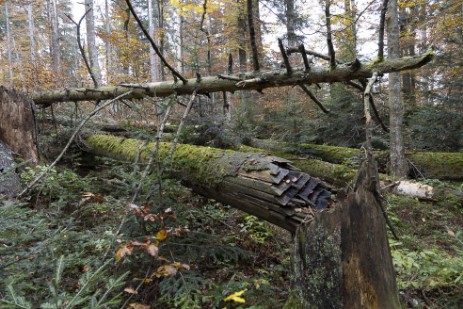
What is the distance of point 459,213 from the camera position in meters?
4.92

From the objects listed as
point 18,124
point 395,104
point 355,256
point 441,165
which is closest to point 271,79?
point 355,256

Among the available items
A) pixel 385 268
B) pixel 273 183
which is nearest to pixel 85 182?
pixel 273 183

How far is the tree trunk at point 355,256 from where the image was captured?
1818mm

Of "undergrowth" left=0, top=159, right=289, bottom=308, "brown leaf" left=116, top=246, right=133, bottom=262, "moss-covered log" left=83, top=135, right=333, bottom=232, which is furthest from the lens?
"moss-covered log" left=83, top=135, right=333, bottom=232

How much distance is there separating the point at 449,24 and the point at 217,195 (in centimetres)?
1066

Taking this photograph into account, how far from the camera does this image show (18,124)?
5.26 meters

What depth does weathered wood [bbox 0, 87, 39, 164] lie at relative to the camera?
517 cm

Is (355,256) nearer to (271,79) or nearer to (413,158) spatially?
(271,79)

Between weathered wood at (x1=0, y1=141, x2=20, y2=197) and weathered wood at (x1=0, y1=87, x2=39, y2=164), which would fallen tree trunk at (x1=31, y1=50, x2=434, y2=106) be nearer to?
weathered wood at (x1=0, y1=87, x2=39, y2=164)

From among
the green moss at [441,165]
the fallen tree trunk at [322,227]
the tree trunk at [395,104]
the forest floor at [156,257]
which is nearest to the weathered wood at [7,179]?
the forest floor at [156,257]

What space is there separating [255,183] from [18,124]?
5.03m

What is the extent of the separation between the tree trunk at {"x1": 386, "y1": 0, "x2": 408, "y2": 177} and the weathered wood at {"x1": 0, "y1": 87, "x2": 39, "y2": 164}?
25.3 feet

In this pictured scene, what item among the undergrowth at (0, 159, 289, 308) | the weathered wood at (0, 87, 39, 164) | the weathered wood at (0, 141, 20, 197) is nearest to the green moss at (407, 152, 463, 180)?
the undergrowth at (0, 159, 289, 308)

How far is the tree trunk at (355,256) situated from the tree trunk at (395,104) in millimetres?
5342
